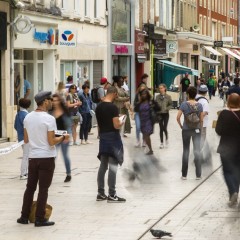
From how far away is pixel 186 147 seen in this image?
17.8 metres

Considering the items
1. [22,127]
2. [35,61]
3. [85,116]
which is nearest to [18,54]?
[35,61]

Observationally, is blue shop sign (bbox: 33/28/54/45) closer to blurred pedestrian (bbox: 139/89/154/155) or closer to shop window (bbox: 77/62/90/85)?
shop window (bbox: 77/62/90/85)

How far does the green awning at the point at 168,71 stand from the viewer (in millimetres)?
49131

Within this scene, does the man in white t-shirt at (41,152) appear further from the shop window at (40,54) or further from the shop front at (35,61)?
the shop window at (40,54)

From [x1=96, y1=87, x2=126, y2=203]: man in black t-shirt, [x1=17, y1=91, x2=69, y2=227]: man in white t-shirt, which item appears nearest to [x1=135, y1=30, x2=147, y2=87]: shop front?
[x1=96, y1=87, x2=126, y2=203]: man in black t-shirt

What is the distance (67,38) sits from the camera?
32094 millimetres

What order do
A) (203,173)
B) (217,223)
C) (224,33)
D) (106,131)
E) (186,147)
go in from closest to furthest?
1. (217,223)
2. (106,131)
3. (186,147)
4. (203,173)
5. (224,33)

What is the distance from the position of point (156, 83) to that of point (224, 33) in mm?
39924

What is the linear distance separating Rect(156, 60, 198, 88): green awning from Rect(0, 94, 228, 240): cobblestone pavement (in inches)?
1015

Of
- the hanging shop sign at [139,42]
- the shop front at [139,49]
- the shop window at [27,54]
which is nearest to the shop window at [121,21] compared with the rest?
the hanging shop sign at [139,42]

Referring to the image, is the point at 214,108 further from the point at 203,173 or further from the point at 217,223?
the point at 217,223

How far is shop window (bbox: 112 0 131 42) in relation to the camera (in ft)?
136

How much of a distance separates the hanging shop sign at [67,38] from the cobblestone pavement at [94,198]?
9.05m

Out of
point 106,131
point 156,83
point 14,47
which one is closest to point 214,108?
point 156,83
